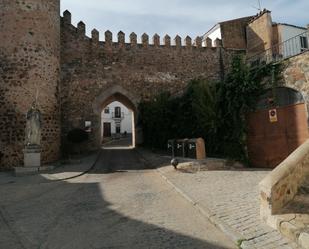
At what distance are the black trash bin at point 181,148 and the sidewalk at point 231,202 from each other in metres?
2.48

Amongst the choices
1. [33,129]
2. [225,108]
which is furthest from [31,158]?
[225,108]

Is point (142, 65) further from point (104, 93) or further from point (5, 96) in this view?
point (5, 96)

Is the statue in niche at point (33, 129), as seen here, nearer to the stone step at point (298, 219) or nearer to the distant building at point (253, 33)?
the stone step at point (298, 219)

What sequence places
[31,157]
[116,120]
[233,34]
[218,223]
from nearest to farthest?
[218,223]
[31,157]
[233,34]
[116,120]

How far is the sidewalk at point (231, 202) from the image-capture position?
4336 mm

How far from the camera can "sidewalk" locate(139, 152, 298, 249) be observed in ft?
14.2

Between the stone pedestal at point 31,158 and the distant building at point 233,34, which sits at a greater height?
the distant building at point 233,34

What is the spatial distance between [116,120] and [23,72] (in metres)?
28.7

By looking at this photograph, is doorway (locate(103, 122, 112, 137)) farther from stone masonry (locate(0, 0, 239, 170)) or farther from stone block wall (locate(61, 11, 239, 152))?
stone block wall (locate(61, 11, 239, 152))

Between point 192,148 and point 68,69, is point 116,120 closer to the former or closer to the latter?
point 68,69

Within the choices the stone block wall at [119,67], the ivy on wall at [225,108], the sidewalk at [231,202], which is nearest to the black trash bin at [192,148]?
the ivy on wall at [225,108]

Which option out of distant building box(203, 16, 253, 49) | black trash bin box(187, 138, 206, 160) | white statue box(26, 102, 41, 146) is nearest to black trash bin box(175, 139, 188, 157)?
black trash bin box(187, 138, 206, 160)

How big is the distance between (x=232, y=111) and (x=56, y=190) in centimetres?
748

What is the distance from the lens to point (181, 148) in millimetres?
13727
